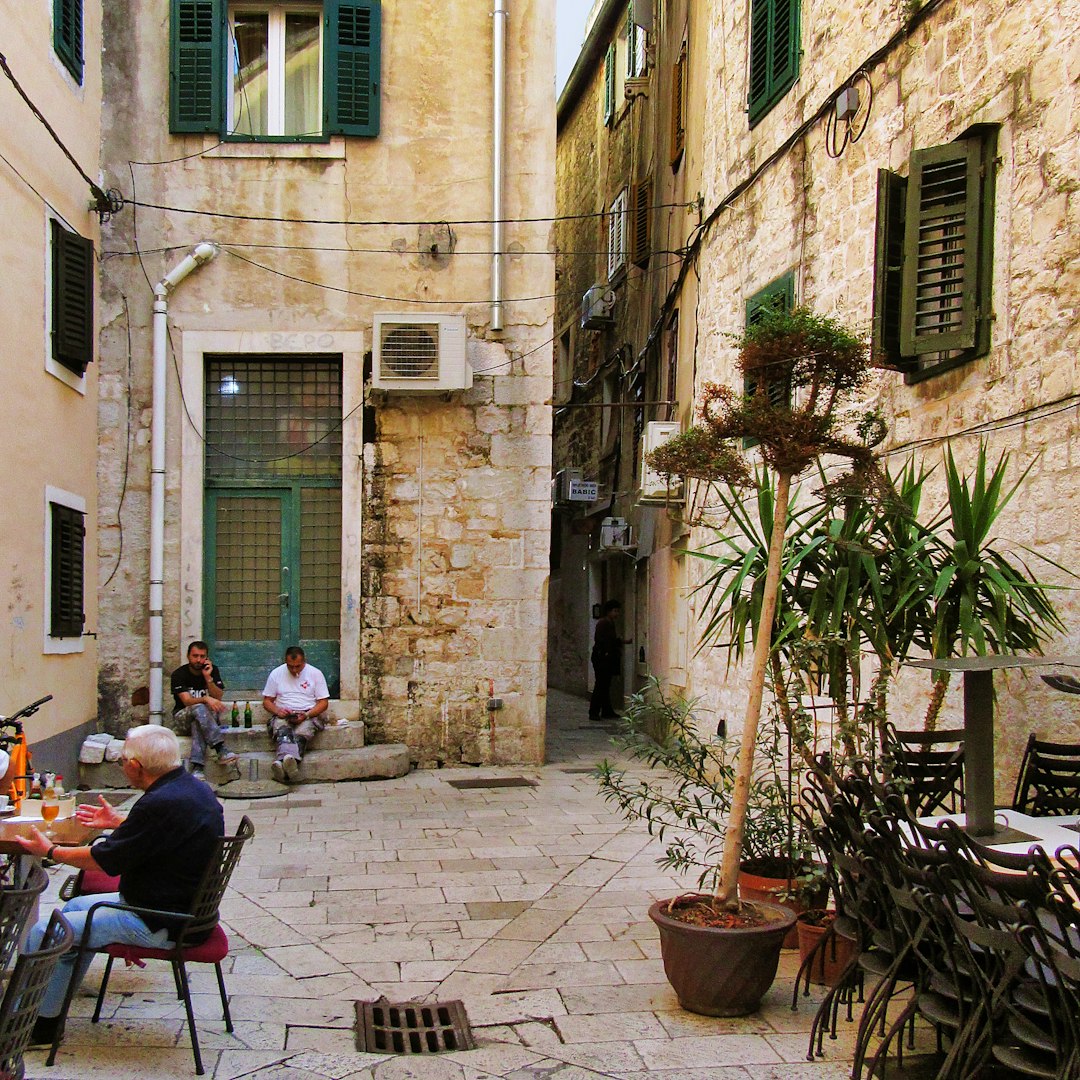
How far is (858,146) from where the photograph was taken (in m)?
7.81

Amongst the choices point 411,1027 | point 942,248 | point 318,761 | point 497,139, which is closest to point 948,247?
point 942,248

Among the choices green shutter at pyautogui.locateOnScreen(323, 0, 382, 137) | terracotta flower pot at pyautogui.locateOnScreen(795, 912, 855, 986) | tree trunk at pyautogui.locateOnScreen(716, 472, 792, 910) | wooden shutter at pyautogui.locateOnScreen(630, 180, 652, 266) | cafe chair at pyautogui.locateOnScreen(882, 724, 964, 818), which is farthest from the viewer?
wooden shutter at pyautogui.locateOnScreen(630, 180, 652, 266)

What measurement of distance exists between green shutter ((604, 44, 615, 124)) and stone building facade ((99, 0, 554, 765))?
6341 mm

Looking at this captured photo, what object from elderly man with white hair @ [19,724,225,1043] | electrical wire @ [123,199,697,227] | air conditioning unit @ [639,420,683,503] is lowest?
elderly man with white hair @ [19,724,225,1043]

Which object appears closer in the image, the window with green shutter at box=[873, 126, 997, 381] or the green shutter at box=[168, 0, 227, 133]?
the window with green shutter at box=[873, 126, 997, 381]

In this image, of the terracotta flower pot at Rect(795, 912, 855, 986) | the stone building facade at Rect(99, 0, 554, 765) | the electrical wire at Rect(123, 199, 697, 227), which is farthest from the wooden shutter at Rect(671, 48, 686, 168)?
the terracotta flower pot at Rect(795, 912, 855, 986)

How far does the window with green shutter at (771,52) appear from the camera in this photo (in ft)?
29.1

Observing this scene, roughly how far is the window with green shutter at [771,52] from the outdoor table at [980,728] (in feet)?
19.4

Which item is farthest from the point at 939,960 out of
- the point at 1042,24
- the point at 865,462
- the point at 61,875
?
the point at 61,875

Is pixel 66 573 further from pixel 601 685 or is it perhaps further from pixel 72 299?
pixel 601 685

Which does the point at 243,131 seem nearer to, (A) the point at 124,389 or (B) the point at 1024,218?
(A) the point at 124,389

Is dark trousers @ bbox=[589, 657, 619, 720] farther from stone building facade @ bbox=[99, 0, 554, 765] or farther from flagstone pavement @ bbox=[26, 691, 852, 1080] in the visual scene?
flagstone pavement @ bbox=[26, 691, 852, 1080]

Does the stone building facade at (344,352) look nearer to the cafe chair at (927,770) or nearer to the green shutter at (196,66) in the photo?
the green shutter at (196,66)

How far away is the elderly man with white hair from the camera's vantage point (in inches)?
166
